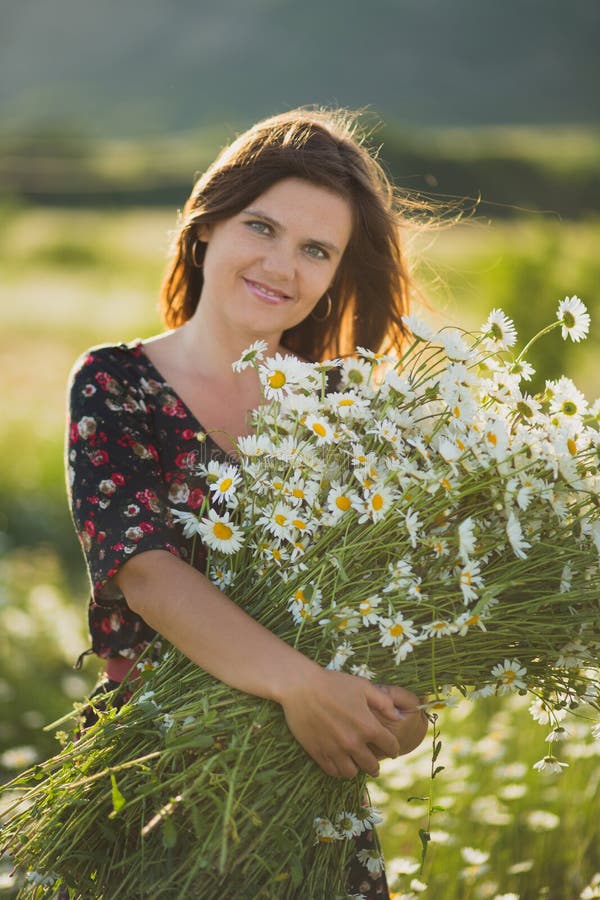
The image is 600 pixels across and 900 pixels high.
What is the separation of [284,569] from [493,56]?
203 ft

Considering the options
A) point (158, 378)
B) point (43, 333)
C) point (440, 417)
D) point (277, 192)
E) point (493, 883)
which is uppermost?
point (43, 333)

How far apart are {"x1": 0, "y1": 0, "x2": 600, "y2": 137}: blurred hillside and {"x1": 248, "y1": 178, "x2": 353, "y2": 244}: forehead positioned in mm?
49030

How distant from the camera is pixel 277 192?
5.95 ft

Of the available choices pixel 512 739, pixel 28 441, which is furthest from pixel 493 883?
pixel 28 441

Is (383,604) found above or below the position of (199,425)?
below

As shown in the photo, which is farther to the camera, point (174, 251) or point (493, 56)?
point (493, 56)

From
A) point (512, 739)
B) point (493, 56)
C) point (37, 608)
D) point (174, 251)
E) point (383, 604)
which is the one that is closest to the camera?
point (383, 604)

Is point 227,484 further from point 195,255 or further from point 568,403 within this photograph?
point 195,255

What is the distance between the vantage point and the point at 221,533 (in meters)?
1.32

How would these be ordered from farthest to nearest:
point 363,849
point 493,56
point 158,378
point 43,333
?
point 493,56 → point 43,333 → point 158,378 → point 363,849

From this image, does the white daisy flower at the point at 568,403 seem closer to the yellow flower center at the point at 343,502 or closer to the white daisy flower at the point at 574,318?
the white daisy flower at the point at 574,318

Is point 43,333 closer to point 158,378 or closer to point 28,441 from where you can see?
point 28,441

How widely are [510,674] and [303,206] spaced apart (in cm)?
103

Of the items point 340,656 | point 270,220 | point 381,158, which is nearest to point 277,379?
point 340,656
